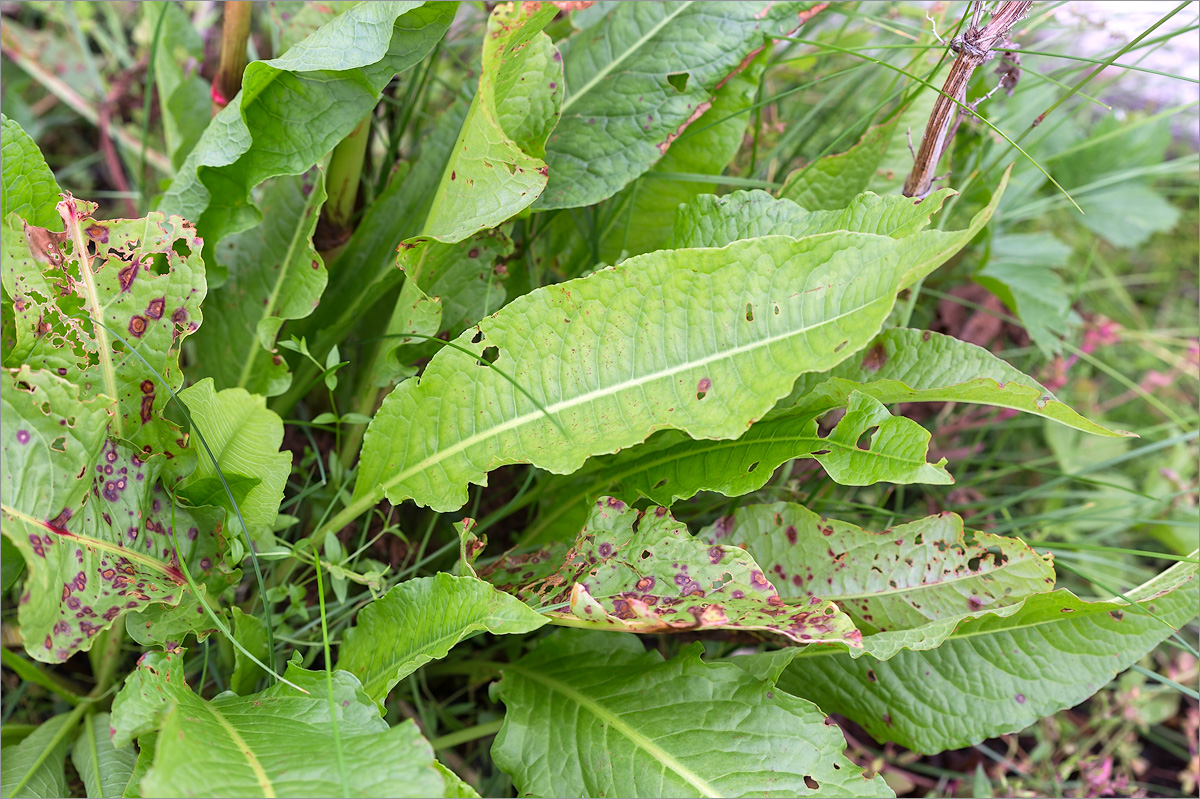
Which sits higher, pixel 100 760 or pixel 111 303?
pixel 111 303

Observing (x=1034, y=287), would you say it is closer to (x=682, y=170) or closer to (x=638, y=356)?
(x=682, y=170)

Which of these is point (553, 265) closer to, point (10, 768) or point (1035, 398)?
point (1035, 398)

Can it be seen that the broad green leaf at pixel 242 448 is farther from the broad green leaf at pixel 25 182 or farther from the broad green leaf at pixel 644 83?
the broad green leaf at pixel 644 83

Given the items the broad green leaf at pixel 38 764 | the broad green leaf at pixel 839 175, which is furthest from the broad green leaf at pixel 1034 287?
the broad green leaf at pixel 38 764

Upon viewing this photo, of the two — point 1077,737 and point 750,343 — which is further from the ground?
point 750,343

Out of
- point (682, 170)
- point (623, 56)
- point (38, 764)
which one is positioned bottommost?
point (38, 764)

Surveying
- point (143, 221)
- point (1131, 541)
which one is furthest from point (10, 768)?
point (1131, 541)

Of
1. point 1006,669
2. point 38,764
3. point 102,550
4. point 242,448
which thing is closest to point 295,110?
point 242,448
